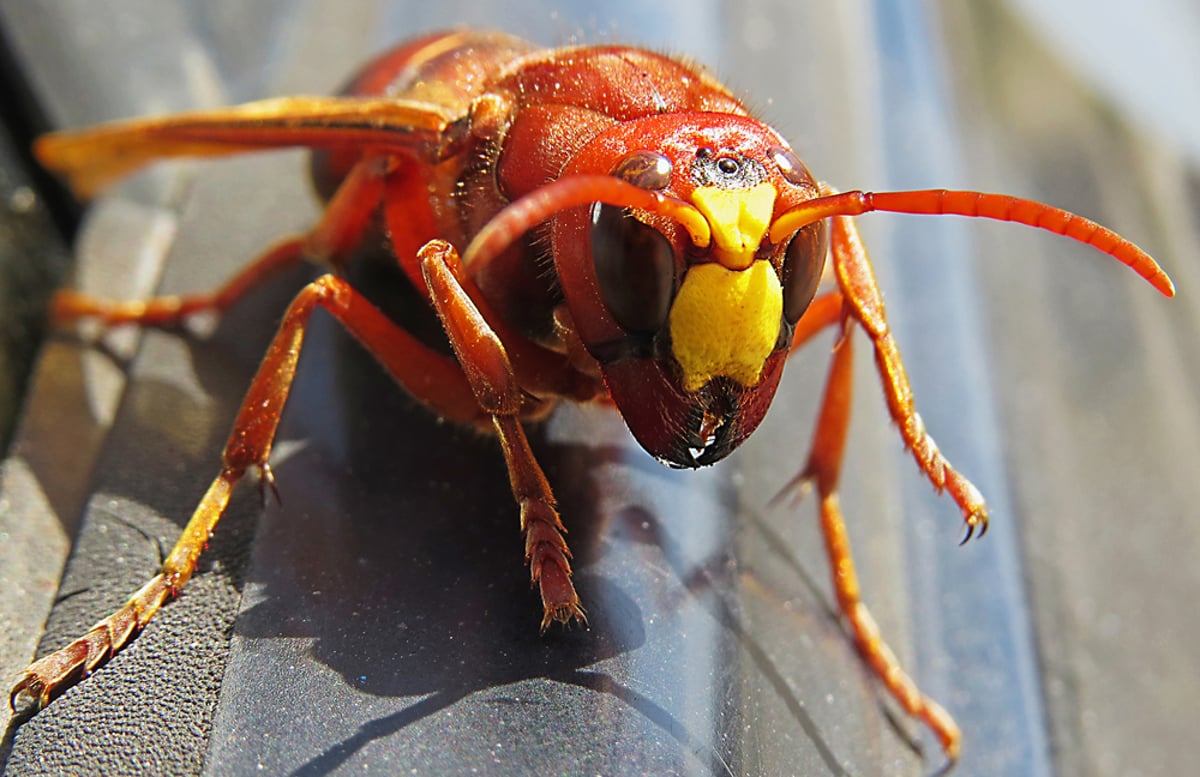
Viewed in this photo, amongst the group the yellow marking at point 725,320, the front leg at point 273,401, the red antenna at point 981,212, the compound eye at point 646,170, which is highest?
the compound eye at point 646,170

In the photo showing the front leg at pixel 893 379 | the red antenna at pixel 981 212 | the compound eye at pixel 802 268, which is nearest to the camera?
the red antenna at pixel 981 212

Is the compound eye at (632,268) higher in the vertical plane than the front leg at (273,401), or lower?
higher

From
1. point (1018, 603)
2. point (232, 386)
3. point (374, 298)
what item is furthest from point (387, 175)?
point (1018, 603)

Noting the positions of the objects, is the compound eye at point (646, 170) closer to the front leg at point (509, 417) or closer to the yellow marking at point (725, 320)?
the yellow marking at point (725, 320)

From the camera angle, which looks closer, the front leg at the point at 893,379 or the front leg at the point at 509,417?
the front leg at the point at 509,417

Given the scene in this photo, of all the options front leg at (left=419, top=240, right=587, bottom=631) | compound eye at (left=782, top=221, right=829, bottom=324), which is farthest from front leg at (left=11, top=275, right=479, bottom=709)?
compound eye at (left=782, top=221, right=829, bottom=324)

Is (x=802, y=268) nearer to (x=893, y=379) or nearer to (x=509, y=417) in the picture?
(x=893, y=379)

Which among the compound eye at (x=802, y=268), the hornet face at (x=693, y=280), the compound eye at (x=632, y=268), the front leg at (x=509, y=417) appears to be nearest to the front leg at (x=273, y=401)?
the front leg at (x=509, y=417)
